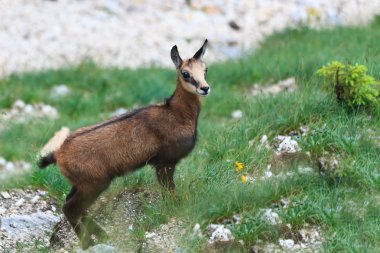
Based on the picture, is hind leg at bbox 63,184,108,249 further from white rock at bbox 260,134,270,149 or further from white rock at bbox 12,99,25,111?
white rock at bbox 12,99,25,111

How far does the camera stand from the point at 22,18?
15.5 meters

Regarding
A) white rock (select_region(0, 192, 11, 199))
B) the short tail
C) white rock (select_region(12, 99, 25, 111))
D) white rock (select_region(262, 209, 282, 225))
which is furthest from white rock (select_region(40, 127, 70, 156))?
white rock (select_region(262, 209, 282, 225))

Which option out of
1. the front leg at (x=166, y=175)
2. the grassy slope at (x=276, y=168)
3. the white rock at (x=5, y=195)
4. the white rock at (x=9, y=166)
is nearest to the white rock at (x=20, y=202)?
the white rock at (x=5, y=195)

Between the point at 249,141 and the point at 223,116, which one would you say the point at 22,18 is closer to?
the point at 223,116

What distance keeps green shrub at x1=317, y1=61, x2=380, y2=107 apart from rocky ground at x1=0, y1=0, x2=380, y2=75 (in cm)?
628

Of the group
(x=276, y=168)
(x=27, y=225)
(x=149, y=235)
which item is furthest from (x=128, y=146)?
(x=276, y=168)

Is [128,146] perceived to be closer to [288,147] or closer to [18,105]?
[288,147]

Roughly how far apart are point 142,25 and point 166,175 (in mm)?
8194

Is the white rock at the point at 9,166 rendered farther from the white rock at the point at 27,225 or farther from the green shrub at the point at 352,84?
the green shrub at the point at 352,84

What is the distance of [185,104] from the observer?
8117 millimetres

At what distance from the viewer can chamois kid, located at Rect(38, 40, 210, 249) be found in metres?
7.46

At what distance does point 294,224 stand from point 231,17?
9.03 m

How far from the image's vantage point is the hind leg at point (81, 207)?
294 inches

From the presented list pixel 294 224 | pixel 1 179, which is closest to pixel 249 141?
pixel 294 224
